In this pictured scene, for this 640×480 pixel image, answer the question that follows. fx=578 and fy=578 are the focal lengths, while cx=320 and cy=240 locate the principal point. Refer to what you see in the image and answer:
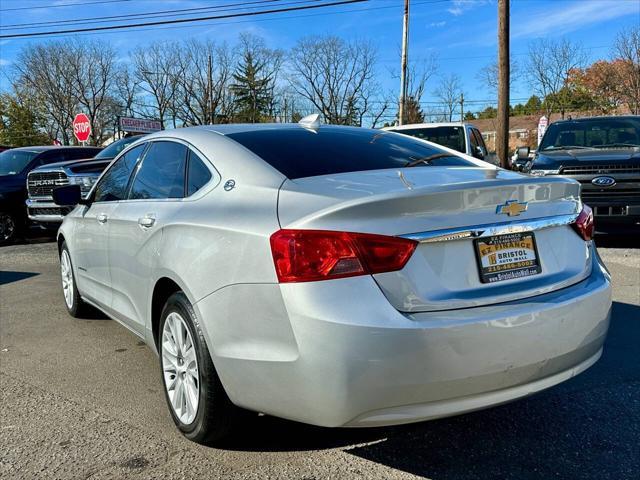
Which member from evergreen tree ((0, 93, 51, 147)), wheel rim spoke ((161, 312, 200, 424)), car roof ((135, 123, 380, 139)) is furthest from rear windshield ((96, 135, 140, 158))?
evergreen tree ((0, 93, 51, 147))

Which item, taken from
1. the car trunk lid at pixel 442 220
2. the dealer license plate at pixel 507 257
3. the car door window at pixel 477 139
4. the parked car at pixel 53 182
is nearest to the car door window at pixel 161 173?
the car trunk lid at pixel 442 220

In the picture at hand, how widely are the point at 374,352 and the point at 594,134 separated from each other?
9.07 meters

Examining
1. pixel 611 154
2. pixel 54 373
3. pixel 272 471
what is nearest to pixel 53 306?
pixel 54 373

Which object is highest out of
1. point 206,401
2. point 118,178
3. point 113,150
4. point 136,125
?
point 136,125

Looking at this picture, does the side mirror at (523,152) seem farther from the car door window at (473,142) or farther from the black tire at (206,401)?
the black tire at (206,401)

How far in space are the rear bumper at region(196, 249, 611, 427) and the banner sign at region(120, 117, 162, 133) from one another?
24.7m

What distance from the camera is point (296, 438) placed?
2969 mm

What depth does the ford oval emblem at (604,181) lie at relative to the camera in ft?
26.8

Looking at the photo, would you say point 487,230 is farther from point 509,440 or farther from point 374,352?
point 509,440

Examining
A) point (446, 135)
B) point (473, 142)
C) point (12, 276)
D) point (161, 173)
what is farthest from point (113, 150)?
point (161, 173)

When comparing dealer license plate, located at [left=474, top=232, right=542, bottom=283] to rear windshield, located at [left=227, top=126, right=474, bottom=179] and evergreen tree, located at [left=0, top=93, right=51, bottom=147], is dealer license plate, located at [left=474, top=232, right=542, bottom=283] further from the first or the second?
evergreen tree, located at [left=0, top=93, right=51, bottom=147]

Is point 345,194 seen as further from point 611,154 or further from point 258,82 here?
point 258,82

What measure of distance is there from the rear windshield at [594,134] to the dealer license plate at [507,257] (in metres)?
7.90

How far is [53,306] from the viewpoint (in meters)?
5.99
